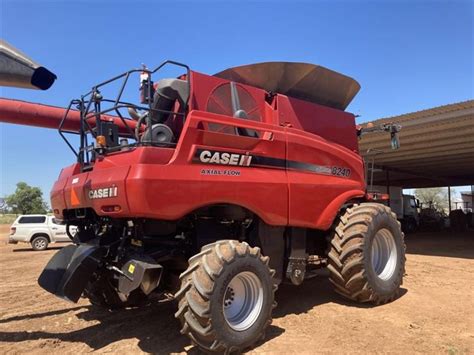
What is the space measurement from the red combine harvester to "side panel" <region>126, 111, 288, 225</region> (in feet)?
0.05

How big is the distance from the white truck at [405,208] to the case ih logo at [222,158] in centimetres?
2288

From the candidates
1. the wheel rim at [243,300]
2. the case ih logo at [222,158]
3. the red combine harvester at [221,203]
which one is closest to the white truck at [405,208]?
the red combine harvester at [221,203]

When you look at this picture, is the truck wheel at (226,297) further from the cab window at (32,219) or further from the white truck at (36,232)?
the cab window at (32,219)

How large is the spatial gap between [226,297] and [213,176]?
55.0 inches

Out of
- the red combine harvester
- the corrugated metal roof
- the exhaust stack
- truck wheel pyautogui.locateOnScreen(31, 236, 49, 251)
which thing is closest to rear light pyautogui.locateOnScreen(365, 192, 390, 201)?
the red combine harvester

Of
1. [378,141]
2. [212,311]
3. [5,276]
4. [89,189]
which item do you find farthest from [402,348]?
[378,141]

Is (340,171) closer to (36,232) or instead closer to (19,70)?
(19,70)

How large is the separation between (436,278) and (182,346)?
6.60m

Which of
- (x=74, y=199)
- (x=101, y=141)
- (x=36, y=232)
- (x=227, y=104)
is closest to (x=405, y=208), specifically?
(x=36, y=232)

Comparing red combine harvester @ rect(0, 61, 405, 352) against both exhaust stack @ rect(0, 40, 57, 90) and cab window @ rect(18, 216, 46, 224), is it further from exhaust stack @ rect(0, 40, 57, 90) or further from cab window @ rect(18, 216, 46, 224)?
cab window @ rect(18, 216, 46, 224)

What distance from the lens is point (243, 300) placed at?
5.23m

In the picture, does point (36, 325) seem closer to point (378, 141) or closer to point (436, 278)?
point (436, 278)

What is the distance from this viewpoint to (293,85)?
718 centimetres

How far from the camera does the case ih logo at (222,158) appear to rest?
5.15 meters
